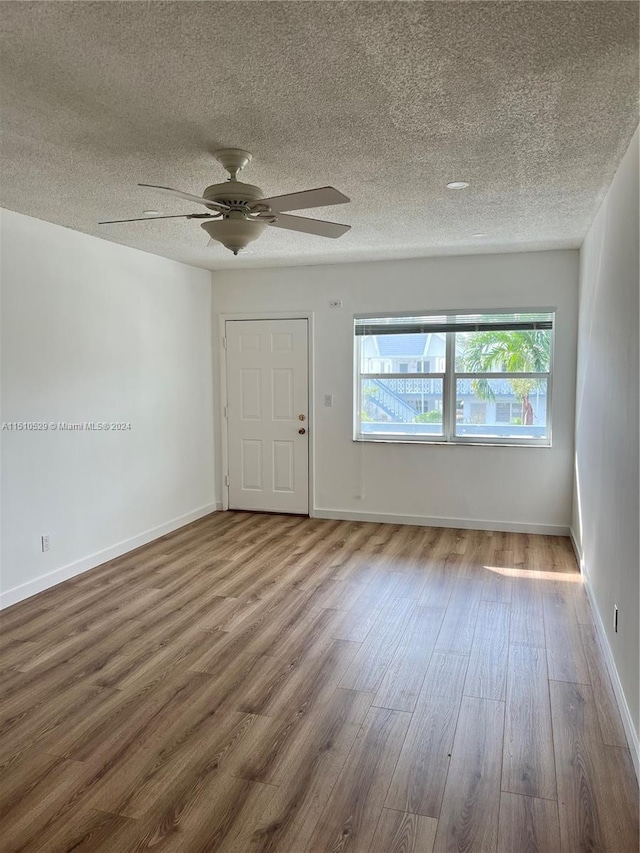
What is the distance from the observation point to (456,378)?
5.61 metres

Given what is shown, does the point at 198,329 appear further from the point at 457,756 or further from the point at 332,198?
the point at 457,756

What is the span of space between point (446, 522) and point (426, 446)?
75 cm

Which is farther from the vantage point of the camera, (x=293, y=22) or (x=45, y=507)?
(x=45, y=507)

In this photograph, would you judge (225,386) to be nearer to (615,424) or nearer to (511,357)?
(511,357)

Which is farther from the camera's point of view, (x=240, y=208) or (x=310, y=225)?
(x=310, y=225)

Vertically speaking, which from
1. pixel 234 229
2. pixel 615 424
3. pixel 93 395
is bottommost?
pixel 615 424

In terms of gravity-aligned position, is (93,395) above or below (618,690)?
above

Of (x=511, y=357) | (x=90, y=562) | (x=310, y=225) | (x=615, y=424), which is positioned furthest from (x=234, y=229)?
(x=511, y=357)

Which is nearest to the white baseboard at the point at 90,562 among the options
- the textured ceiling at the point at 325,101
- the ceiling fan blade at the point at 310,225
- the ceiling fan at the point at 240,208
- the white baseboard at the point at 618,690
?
the textured ceiling at the point at 325,101

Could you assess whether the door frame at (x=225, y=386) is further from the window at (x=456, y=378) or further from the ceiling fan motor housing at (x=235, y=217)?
the ceiling fan motor housing at (x=235, y=217)

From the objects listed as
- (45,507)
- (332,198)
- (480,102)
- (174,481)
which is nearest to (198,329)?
(174,481)

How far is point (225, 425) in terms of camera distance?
21.0 ft

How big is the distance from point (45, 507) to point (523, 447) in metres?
3.97

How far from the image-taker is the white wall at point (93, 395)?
3.90 m
